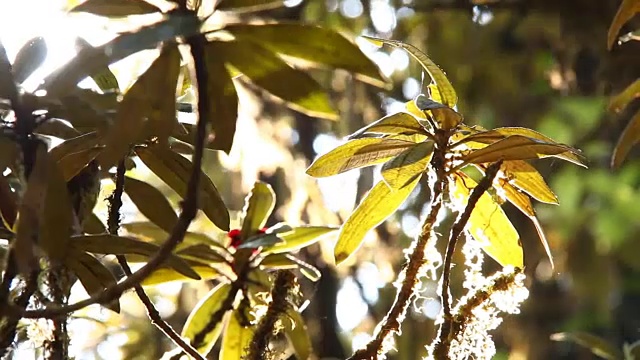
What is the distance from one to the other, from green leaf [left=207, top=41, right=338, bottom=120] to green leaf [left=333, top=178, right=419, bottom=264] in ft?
0.64

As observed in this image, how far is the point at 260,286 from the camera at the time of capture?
2.57 feet

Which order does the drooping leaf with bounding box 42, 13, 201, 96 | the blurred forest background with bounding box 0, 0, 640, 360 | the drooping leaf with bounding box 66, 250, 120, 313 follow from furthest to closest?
Result: 1. the blurred forest background with bounding box 0, 0, 640, 360
2. the drooping leaf with bounding box 66, 250, 120, 313
3. the drooping leaf with bounding box 42, 13, 201, 96

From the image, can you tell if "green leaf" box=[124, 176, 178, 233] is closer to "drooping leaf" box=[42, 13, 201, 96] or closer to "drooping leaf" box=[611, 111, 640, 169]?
"drooping leaf" box=[42, 13, 201, 96]

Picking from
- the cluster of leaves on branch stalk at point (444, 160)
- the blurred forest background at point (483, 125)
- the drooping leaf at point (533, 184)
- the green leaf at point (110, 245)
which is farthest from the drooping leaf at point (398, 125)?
the blurred forest background at point (483, 125)

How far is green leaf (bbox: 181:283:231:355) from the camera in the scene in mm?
784

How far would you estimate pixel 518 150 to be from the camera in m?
0.61

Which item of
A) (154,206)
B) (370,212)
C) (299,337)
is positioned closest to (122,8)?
(154,206)

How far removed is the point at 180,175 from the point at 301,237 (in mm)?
167

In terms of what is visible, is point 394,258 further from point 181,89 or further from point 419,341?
point 181,89

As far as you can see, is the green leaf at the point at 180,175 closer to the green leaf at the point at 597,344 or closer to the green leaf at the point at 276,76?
the green leaf at the point at 276,76

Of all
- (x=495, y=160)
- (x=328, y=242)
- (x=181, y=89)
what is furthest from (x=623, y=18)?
(x=328, y=242)

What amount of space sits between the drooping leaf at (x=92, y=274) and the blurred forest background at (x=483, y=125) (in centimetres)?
102

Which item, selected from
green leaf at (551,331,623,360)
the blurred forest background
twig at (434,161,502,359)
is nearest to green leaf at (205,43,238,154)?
twig at (434,161,502,359)

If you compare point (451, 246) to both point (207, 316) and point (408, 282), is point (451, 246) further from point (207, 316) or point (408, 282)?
point (207, 316)
